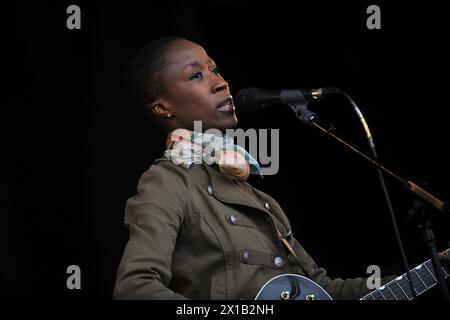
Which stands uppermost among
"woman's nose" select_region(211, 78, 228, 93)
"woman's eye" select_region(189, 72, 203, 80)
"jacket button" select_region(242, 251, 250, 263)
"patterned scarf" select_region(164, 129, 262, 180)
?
"woman's eye" select_region(189, 72, 203, 80)

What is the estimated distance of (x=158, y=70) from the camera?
2.71 metres

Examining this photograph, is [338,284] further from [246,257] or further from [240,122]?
[240,122]

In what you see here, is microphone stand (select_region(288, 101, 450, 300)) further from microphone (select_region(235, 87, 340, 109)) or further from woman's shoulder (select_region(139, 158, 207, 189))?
woman's shoulder (select_region(139, 158, 207, 189))

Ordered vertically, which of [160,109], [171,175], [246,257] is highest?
[160,109]

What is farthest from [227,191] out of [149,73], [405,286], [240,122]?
[240,122]

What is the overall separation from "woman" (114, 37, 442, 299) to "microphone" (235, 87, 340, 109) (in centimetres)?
25

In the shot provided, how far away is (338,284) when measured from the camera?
2.73 m

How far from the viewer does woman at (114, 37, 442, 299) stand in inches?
86.8

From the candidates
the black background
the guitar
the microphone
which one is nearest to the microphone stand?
the microphone

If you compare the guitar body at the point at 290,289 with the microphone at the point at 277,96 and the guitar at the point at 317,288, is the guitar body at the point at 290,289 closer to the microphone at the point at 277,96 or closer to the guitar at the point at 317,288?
the guitar at the point at 317,288

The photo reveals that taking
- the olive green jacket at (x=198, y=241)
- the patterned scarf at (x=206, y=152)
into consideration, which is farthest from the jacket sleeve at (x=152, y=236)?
the patterned scarf at (x=206, y=152)

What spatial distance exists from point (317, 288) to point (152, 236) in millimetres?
571
